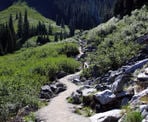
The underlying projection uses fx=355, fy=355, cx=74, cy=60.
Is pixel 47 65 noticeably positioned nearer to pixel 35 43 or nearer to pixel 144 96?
pixel 144 96

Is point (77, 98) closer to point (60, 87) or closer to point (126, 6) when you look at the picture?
point (60, 87)

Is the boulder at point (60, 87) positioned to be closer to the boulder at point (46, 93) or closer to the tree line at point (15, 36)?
the boulder at point (46, 93)

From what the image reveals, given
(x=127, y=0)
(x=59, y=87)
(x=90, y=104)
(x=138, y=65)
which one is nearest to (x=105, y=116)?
(x=90, y=104)

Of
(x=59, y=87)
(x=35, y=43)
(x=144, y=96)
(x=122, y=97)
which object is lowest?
(x=35, y=43)

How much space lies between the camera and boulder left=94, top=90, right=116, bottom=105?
24.8 meters

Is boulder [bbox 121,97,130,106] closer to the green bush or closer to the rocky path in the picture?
the rocky path

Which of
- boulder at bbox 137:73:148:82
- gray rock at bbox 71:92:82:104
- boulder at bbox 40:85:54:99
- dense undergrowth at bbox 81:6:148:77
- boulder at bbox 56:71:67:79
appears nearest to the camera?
boulder at bbox 137:73:148:82

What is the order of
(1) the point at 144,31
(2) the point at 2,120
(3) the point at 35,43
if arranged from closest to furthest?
(2) the point at 2,120 → (1) the point at 144,31 → (3) the point at 35,43

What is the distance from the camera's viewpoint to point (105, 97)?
988 inches

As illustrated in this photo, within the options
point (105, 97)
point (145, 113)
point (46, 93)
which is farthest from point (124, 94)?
point (46, 93)

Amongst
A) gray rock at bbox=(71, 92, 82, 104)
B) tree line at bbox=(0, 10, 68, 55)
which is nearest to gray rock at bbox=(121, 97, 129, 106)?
gray rock at bbox=(71, 92, 82, 104)

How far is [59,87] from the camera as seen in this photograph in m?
35.3

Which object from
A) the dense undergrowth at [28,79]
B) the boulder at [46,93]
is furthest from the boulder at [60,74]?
the boulder at [46,93]

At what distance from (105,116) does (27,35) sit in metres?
130
